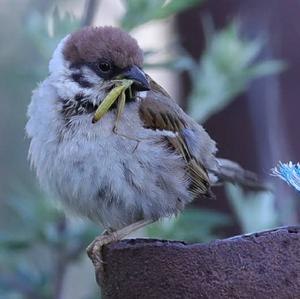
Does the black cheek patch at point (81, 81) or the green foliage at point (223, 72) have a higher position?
the green foliage at point (223, 72)

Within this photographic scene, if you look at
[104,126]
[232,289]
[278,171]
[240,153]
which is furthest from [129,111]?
[240,153]

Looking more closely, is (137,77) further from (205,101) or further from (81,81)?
(205,101)

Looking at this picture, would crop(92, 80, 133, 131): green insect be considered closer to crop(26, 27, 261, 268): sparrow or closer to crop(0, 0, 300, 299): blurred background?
crop(26, 27, 261, 268): sparrow

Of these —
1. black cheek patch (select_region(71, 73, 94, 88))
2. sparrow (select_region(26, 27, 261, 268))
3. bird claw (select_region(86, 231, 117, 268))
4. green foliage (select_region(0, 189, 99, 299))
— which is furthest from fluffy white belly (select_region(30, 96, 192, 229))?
green foliage (select_region(0, 189, 99, 299))

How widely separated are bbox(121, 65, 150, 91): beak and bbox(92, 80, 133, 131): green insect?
0.05ft

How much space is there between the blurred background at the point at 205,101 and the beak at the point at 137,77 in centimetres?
61

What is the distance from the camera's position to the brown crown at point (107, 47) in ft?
9.15

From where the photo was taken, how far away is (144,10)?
339cm

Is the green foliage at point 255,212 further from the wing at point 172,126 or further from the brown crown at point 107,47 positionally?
the brown crown at point 107,47

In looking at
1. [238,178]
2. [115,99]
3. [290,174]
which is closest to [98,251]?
[290,174]

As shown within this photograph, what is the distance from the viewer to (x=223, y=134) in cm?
482

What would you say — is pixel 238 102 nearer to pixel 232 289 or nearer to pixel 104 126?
pixel 104 126

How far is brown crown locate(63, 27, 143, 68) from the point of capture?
110 inches

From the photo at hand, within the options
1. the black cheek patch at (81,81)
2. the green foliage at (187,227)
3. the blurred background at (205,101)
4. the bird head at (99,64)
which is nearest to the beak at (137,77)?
the bird head at (99,64)
